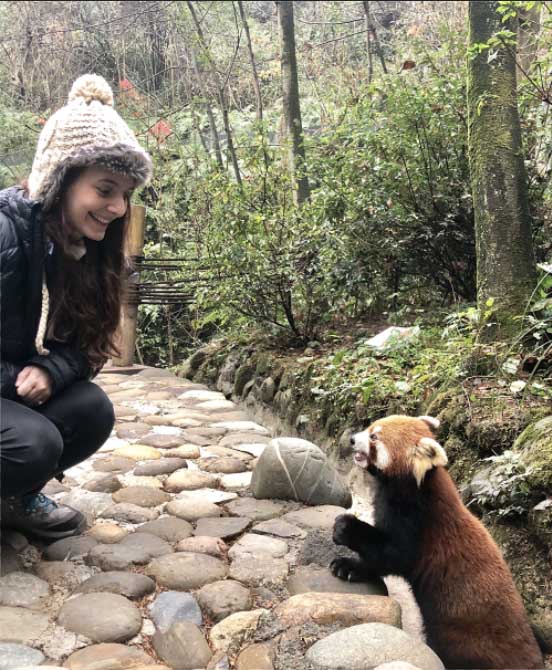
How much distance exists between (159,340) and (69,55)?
4.95 metres

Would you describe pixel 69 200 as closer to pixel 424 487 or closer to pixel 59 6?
pixel 424 487

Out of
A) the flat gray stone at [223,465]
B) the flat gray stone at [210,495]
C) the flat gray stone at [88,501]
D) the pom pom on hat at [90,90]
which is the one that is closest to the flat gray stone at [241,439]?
the flat gray stone at [223,465]

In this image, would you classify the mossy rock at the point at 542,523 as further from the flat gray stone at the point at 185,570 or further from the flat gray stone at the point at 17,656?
the flat gray stone at the point at 17,656

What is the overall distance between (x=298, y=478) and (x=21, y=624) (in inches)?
61.7

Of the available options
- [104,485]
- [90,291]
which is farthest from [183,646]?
[104,485]

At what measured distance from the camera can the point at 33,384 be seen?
2.38 m

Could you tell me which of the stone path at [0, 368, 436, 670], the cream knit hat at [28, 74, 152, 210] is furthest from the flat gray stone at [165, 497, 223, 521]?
the cream knit hat at [28, 74, 152, 210]

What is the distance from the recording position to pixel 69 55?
10055 mm

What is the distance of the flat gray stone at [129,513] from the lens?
2.96 m

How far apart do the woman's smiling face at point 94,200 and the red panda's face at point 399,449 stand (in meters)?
1.31

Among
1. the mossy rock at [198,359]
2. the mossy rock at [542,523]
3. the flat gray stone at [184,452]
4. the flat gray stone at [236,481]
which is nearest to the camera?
the mossy rock at [542,523]

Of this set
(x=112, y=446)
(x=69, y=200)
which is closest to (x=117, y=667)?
→ (x=69, y=200)

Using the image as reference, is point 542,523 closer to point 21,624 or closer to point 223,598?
point 223,598

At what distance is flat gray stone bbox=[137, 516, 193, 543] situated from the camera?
2793 millimetres
